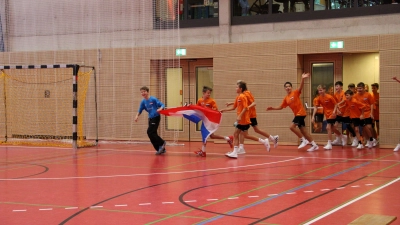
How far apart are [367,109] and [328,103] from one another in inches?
48.3

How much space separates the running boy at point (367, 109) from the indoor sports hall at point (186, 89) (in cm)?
15

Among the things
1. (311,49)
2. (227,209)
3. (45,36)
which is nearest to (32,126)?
(45,36)

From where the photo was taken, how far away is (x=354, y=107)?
17.7 metres

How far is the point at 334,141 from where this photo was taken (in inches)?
735

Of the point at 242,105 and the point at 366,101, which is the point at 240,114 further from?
the point at 366,101

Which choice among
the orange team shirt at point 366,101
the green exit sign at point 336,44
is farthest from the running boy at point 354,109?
the green exit sign at point 336,44

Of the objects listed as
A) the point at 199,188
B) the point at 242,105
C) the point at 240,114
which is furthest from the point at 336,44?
the point at 199,188

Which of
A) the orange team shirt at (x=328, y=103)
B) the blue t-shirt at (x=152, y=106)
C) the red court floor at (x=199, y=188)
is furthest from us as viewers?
the orange team shirt at (x=328, y=103)

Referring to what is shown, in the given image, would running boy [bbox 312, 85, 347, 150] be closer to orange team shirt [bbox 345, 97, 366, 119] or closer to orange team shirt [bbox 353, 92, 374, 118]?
orange team shirt [bbox 345, 97, 366, 119]

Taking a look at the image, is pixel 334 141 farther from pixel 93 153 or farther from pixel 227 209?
pixel 227 209

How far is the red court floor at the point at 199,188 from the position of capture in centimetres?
783

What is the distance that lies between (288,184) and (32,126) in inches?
561

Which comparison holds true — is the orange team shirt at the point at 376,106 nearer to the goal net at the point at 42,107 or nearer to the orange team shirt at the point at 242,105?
the orange team shirt at the point at 242,105

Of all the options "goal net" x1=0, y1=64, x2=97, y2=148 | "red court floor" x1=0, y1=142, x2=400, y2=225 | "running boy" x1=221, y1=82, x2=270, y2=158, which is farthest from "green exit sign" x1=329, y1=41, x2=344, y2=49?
"goal net" x1=0, y1=64, x2=97, y2=148
